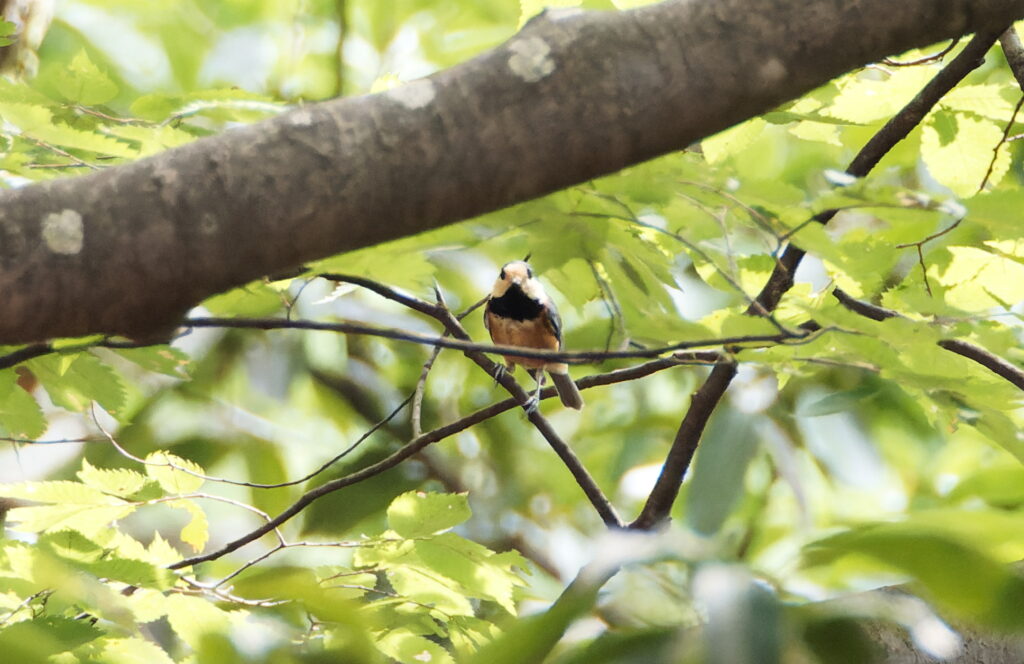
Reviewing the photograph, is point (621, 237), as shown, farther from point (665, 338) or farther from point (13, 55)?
point (13, 55)

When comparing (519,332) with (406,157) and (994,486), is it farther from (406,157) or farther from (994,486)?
(406,157)

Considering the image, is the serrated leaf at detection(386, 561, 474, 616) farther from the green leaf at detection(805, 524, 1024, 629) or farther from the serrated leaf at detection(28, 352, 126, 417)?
the green leaf at detection(805, 524, 1024, 629)

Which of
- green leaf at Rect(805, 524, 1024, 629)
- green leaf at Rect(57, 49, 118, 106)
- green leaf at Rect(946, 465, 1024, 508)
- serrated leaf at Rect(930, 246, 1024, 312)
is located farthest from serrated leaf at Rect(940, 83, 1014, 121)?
green leaf at Rect(805, 524, 1024, 629)

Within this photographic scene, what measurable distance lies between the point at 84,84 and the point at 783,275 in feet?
3.70

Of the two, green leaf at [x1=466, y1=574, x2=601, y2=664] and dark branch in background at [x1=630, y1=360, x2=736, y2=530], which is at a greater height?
green leaf at [x1=466, y1=574, x2=601, y2=664]

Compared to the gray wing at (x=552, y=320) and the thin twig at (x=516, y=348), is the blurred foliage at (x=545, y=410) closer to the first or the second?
the thin twig at (x=516, y=348)

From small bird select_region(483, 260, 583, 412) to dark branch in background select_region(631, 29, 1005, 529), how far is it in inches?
31.5

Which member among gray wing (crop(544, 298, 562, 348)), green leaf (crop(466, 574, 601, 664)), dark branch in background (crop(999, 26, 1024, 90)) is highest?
green leaf (crop(466, 574, 601, 664))

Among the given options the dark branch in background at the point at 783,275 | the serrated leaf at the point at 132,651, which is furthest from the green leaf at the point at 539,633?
the serrated leaf at the point at 132,651

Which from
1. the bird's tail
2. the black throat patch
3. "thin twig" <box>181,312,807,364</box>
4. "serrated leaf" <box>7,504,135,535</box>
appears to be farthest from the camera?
the black throat patch

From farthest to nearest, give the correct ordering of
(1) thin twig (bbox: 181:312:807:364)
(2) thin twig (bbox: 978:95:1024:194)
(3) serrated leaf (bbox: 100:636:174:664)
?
(2) thin twig (bbox: 978:95:1024:194) < (3) serrated leaf (bbox: 100:636:174:664) < (1) thin twig (bbox: 181:312:807:364)

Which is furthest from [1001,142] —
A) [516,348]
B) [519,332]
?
[519,332]

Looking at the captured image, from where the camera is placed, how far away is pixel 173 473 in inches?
71.3

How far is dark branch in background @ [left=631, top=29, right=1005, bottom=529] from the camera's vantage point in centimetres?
150
